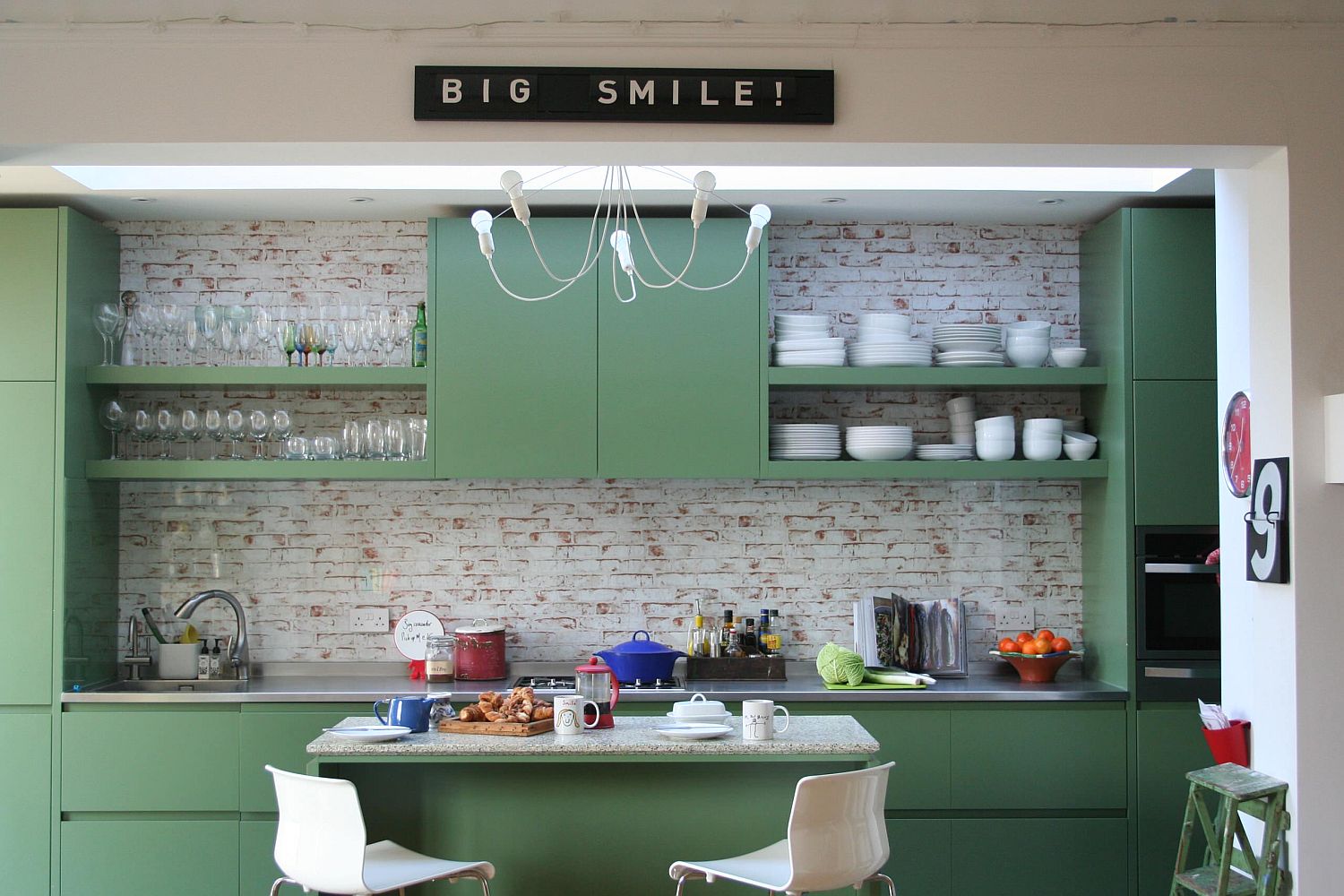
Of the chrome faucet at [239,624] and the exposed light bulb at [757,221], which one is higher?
the exposed light bulb at [757,221]

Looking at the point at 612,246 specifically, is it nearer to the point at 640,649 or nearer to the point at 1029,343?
the point at 640,649

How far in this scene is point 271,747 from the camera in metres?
4.56

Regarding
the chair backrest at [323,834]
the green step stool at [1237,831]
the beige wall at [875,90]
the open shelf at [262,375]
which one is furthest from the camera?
the open shelf at [262,375]

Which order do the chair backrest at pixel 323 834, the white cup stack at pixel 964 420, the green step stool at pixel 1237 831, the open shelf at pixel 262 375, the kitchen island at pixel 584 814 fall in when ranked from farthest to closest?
the white cup stack at pixel 964 420 < the open shelf at pixel 262 375 < the kitchen island at pixel 584 814 < the green step stool at pixel 1237 831 < the chair backrest at pixel 323 834

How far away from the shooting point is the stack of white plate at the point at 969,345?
4957 mm

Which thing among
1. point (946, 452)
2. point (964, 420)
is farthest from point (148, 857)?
point (964, 420)

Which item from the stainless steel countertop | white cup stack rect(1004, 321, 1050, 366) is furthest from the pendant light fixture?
the stainless steel countertop

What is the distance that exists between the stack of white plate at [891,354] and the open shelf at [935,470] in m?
0.42

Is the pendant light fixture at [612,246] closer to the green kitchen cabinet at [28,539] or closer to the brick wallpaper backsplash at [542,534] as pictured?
the brick wallpaper backsplash at [542,534]

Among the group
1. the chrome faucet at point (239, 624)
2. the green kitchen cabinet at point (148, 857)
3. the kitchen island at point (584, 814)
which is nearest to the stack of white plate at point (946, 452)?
the kitchen island at point (584, 814)

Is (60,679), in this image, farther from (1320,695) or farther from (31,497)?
(1320,695)

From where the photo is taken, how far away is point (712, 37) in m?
3.44

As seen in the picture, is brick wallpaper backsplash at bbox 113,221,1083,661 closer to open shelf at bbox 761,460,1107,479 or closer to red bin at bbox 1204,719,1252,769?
open shelf at bbox 761,460,1107,479

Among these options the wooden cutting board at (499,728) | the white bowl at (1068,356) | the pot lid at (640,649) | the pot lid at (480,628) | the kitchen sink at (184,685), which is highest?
the white bowl at (1068,356)
